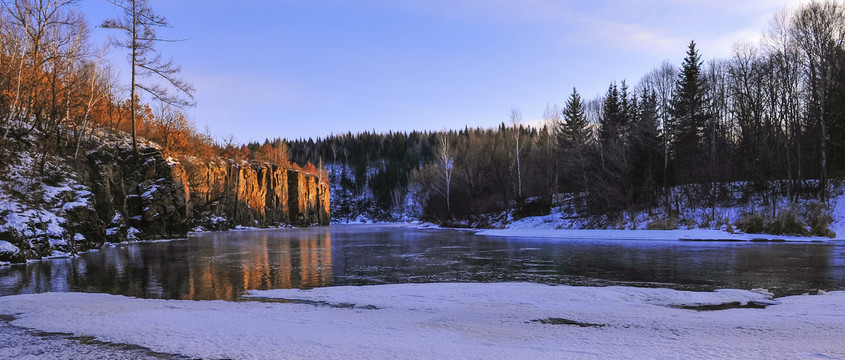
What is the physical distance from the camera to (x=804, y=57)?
100 ft

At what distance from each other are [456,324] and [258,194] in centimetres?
6824

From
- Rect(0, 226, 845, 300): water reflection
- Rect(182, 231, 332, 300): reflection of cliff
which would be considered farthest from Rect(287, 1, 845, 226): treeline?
Rect(182, 231, 332, 300): reflection of cliff

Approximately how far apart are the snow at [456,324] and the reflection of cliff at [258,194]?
37.8 metres

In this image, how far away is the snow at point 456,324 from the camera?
459cm

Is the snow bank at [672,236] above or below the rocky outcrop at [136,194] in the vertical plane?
below

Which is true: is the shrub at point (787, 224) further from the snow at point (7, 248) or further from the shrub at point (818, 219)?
the snow at point (7, 248)

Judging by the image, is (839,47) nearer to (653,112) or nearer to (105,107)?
(653,112)

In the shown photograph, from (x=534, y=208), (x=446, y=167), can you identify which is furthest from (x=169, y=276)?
(x=446, y=167)

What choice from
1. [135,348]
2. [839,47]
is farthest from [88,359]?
[839,47]

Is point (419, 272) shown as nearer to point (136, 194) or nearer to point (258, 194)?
point (136, 194)

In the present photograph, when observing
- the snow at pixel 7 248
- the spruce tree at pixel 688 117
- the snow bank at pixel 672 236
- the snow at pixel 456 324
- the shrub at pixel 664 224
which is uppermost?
the spruce tree at pixel 688 117

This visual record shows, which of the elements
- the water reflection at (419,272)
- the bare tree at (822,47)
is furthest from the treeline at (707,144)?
the water reflection at (419,272)

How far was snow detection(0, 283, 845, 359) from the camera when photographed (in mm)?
4586

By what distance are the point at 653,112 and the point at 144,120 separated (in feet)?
157
